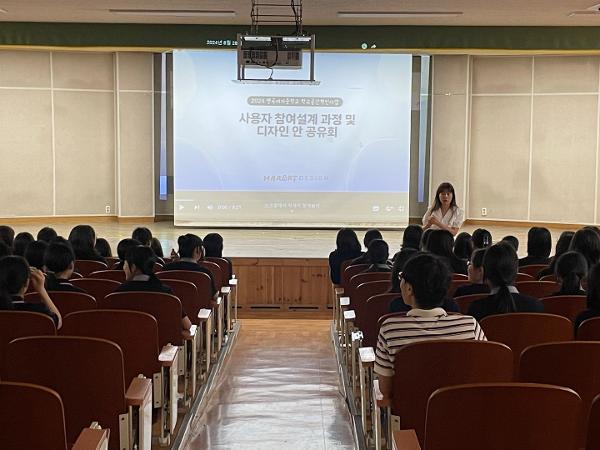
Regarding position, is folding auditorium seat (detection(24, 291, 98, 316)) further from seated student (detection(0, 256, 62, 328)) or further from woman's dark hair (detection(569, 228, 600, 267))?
woman's dark hair (detection(569, 228, 600, 267))

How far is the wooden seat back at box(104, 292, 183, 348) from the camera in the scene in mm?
4277

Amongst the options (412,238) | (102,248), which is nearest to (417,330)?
(412,238)

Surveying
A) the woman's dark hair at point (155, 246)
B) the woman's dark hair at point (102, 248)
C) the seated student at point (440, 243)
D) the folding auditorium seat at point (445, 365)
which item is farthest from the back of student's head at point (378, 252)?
the folding auditorium seat at point (445, 365)

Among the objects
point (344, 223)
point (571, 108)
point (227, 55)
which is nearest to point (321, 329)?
point (344, 223)

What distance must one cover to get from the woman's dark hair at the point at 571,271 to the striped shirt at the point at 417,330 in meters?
1.54

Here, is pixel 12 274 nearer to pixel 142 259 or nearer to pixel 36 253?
pixel 142 259

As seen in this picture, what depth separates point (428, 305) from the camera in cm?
310

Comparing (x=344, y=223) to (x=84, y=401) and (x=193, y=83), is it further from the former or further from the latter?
(x=84, y=401)

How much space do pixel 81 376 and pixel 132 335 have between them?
0.69 metres

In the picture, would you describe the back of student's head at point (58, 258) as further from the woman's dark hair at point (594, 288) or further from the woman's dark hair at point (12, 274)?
the woman's dark hair at point (594, 288)

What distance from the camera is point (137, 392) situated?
10.4 ft

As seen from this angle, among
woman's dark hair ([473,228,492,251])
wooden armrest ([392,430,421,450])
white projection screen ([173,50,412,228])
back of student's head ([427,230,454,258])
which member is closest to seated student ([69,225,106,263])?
back of student's head ([427,230,454,258])

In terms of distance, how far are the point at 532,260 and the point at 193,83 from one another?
8363mm

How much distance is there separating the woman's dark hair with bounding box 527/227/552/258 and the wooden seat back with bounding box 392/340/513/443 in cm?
381
